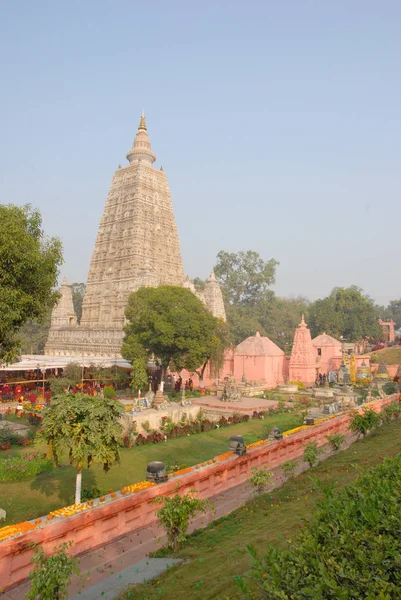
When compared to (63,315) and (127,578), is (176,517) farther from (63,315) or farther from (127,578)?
(63,315)

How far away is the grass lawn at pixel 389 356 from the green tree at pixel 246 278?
3084cm

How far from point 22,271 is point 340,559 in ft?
39.9

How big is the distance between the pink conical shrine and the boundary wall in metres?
23.2

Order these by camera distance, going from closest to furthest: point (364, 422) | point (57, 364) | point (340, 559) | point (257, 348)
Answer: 1. point (340, 559)
2. point (364, 422)
3. point (57, 364)
4. point (257, 348)

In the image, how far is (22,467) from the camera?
12.4 m

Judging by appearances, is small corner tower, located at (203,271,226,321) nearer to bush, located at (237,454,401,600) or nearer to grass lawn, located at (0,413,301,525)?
grass lawn, located at (0,413,301,525)

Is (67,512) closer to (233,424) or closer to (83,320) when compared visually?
(233,424)

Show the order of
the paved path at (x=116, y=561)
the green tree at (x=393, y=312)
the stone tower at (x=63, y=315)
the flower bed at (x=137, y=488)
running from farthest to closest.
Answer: the green tree at (x=393, y=312) < the stone tower at (x=63, y=315) < the flower bed at (x=137, y=488) < the paved path at (x=116, y=561)

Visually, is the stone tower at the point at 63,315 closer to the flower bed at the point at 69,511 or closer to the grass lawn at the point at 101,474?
the grass lawn at the point at 101,474

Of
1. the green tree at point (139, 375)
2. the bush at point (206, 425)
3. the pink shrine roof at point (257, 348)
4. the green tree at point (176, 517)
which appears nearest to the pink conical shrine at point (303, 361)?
the pink shrine roof at point (257, 348)

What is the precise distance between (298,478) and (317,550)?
25.8ft

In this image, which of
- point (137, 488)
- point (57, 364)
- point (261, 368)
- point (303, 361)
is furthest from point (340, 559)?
point (303, 361)

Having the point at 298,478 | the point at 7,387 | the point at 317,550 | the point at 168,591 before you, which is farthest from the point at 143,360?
the point at 317,550

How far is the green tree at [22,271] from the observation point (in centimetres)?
1314
